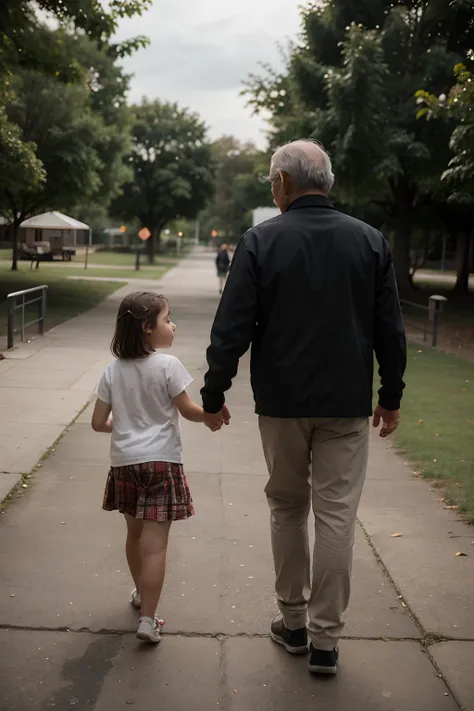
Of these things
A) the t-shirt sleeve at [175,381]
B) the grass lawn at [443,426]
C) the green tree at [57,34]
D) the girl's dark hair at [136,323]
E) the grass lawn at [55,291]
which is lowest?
the grass lawn at [55,291]

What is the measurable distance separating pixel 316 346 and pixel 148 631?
1348 mm

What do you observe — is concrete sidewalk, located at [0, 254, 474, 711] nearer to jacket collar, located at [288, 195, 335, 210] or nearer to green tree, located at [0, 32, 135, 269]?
jacket collar, located at [288, 195, 335, 210]

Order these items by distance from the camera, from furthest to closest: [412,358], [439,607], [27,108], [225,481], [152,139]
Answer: [152,139] < [27,108] < [412,358] < [225,481] < [439,607]

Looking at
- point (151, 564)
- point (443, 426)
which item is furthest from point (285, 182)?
point (443, 426)

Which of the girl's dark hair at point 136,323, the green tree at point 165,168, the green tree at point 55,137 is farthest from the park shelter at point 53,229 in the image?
the girl's dark hair at point 136,323

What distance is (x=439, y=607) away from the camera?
4.08m

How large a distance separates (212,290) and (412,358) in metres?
18.2

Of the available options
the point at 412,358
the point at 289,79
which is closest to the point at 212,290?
the point at 289,79

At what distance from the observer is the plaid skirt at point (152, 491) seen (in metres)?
3.58

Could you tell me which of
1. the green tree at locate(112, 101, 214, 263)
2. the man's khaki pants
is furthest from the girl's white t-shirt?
the green tree at locate(112, 101, 214, 263)

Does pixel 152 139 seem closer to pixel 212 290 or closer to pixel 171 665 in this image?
pixel 212 290

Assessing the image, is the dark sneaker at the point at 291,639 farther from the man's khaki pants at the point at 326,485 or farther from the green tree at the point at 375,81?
the green tree at the point at 375,81

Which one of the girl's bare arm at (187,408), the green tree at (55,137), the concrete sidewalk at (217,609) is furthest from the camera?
the green tree at (55,137)

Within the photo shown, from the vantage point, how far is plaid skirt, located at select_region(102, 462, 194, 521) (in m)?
3.58
